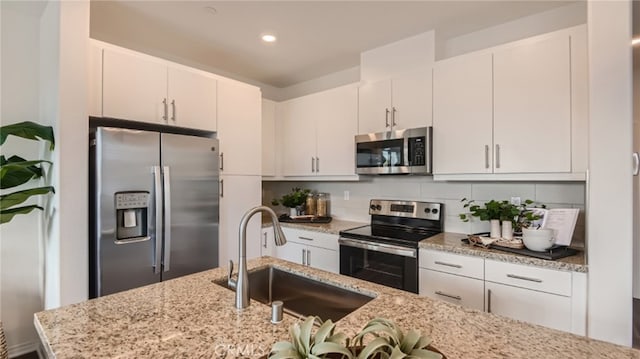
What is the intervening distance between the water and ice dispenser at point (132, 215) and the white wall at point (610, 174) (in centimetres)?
268

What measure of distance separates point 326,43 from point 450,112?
1.26m

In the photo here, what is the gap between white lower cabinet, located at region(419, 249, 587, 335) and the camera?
1.76 meters

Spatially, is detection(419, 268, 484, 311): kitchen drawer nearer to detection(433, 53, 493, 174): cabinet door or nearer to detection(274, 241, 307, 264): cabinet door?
detection(433, 53, 493, 174): cabinet door

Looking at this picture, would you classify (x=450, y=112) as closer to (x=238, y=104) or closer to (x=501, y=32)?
(x=501, y=32)

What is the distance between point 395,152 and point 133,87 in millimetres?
2092

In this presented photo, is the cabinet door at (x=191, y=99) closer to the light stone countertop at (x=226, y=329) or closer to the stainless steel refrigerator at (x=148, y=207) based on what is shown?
the stainless steel refrigerator at (x=148, y=207)

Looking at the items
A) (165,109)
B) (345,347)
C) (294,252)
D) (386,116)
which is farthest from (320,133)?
(345,347)

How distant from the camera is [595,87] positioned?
164 cm

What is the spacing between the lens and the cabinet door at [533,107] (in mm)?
2006

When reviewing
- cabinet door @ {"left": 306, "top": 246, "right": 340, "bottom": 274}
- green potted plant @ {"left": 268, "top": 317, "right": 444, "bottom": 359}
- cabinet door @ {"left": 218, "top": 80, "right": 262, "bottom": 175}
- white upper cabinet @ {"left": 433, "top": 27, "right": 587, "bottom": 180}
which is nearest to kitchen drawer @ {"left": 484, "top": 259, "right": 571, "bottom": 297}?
white upper cabinet @ {"left": 433, "top": 27, "right": 587, "bottom": 180}

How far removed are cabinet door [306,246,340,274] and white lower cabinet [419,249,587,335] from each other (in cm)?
82

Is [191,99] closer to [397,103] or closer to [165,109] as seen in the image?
[165,109]

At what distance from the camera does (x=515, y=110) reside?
218 cm

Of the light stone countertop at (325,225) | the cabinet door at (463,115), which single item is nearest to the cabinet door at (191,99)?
the light stone countertop at (325,225)
